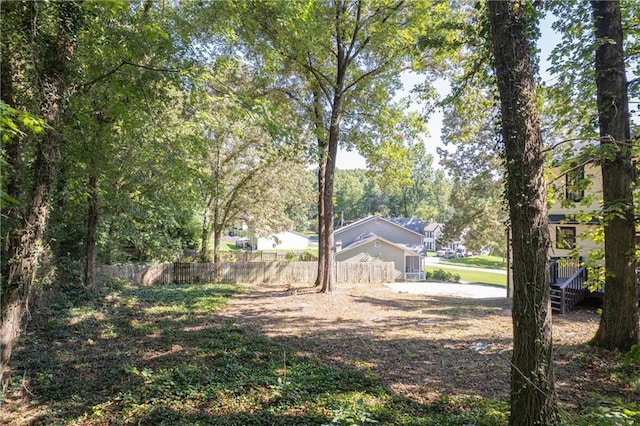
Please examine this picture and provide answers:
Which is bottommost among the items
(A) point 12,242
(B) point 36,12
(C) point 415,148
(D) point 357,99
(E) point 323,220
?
(A) point 12,242

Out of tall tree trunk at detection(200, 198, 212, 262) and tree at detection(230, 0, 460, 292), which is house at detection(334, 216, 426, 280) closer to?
tall tree trunk at detection(200, 198, 212, 262)

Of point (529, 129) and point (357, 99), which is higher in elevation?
point (357, 99)

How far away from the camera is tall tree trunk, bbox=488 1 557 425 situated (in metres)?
2.97

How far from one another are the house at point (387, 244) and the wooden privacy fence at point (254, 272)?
327 centimetres

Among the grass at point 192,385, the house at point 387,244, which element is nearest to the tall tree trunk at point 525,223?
the grass at point 192,385

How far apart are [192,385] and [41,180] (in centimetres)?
334

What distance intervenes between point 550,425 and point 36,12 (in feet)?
23.1

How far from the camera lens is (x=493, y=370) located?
5234mm

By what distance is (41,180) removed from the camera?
442cm

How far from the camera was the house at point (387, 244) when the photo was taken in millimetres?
26422

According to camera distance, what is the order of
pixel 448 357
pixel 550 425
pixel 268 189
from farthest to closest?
pixel 268 189, pixel 448 357, pixel 550 425

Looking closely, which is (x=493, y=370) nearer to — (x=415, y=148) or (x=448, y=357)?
(x=448, y=357)

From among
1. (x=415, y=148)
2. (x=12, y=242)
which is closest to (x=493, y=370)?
(x=12, y=242)

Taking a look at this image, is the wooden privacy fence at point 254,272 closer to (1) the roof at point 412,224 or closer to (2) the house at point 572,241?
(2) the house at point 572,241
